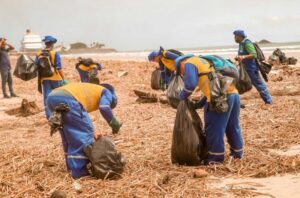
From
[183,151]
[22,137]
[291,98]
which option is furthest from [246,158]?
[291,98]

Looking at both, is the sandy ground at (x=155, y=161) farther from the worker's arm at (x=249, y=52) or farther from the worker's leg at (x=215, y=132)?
the worker's arm at (x=249, y=52)

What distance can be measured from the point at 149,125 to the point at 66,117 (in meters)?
3.82

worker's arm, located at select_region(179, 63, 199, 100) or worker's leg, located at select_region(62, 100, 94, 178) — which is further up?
worker's arm, located at select_region(179, 63, 199, 100)

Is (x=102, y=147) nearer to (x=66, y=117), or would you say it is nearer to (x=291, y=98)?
(x=66, y=117)

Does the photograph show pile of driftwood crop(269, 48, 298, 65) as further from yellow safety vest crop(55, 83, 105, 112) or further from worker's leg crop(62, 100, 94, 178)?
worker's leg crop(62, 100, 94, 178)

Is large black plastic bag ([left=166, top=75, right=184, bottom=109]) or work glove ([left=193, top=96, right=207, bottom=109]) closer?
work glove ([left=193, top=96, right=207, bottom=109])

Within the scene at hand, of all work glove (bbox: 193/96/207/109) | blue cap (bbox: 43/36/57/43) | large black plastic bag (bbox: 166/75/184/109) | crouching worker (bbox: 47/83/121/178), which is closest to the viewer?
crouching worker (bbox: 47/83/121/178)

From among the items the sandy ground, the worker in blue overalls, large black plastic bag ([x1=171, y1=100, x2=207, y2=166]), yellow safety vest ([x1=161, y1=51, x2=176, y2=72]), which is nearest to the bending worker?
yellow safety vest ([x1=161, y1=51, x2=176, y2=72])

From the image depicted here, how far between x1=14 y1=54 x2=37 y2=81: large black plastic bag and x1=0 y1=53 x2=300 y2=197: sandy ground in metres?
1.14

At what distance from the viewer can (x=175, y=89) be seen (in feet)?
21.4

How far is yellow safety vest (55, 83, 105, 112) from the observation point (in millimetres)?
5473

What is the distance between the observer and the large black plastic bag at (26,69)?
9.16 m

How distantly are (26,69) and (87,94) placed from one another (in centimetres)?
408

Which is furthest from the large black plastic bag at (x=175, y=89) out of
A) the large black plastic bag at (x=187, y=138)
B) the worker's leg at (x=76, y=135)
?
the worker's leg at (x=76, y=135)
